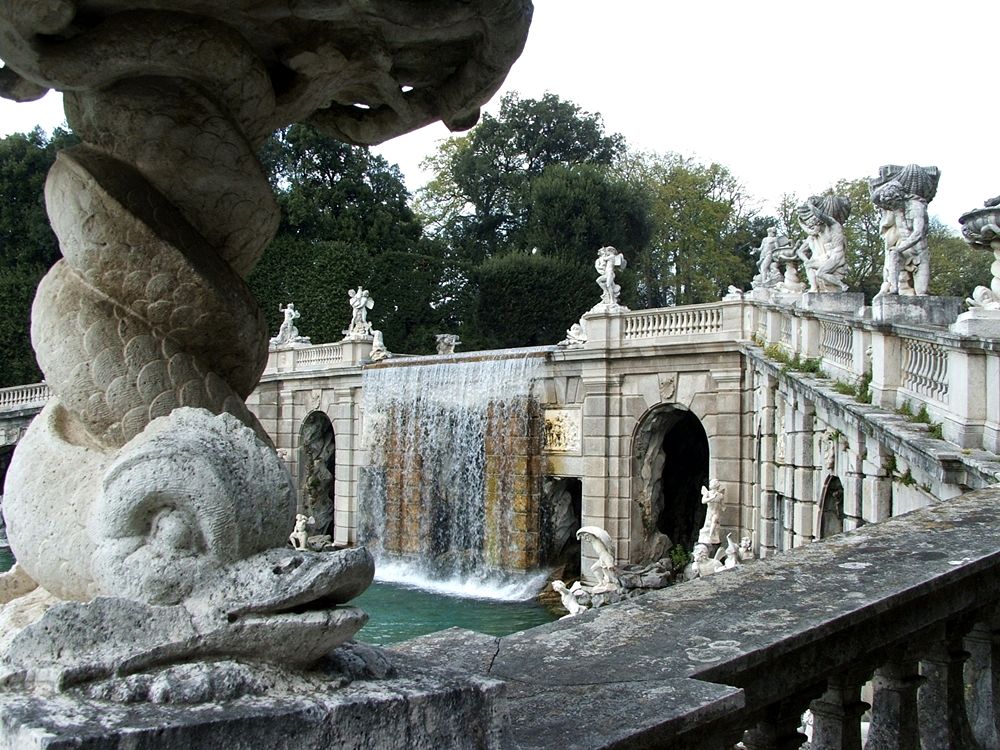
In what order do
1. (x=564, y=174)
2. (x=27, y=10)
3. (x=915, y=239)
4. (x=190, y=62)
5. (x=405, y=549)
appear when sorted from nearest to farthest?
1. (x=27, y=10)
2. (x=190, y=62)
3. (x=915, y=239)
4. (x=405, y=549)
5. (x=564, y=174)

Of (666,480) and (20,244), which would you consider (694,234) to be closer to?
(666,480)

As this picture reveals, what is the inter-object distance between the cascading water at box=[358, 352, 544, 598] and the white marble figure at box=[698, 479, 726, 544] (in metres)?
3.67

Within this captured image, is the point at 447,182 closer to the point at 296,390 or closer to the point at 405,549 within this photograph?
the point at 296,390

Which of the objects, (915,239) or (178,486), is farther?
(915,239)

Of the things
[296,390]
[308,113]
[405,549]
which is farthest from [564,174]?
[308,113]

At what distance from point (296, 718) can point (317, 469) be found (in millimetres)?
23889

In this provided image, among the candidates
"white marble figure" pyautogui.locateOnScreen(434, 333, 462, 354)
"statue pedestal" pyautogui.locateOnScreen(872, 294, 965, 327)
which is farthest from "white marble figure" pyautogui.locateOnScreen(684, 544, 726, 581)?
"white marble figure" pyautogui.locateOnScreen(434, 333, 462, 354)

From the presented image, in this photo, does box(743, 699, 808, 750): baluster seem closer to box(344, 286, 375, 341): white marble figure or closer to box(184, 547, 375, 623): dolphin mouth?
box(184, 547, 375, 623): dolphin mouth

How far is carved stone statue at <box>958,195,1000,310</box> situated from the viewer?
641 centimetres

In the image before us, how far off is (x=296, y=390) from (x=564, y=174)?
13.7 metres

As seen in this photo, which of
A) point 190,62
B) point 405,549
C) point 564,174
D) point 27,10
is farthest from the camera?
point 564,174

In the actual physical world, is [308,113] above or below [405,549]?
above

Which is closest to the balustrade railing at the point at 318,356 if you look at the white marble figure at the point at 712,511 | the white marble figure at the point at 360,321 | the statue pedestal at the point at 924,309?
the white marble figure at the point at 360,321

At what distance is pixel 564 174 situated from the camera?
33562 mm
